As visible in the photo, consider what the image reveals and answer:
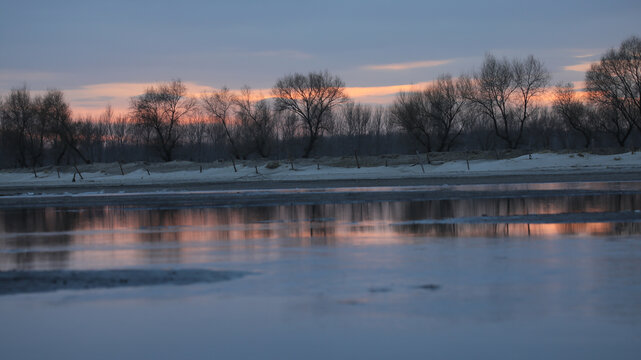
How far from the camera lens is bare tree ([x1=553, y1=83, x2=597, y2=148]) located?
2670 inches

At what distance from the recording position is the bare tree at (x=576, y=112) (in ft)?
222

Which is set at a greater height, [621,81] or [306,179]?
[621,81]

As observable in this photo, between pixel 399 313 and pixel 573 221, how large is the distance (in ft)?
34.4

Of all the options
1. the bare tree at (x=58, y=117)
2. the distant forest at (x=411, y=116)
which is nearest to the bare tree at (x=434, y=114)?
the distant forest at (x=411, y=116)

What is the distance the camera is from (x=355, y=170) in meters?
50.9

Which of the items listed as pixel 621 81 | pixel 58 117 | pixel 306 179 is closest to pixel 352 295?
pixel 306 179

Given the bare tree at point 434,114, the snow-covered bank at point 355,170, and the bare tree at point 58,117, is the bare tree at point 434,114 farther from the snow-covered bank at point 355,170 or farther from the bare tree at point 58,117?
the bare tree at point 58,117

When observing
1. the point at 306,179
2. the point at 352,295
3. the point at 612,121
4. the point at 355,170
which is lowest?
the point at 352,295

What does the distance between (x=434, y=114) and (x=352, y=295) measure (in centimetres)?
5968

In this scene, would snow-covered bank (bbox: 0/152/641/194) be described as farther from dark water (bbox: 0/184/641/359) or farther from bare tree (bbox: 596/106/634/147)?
dark water (bbox: 0/184/641/359)

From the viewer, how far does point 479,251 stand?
12812 millimetres

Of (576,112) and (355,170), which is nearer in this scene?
(355,170)

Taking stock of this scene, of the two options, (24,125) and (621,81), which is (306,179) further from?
(24,125)

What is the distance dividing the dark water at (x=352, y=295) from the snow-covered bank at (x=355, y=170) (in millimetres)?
28286
